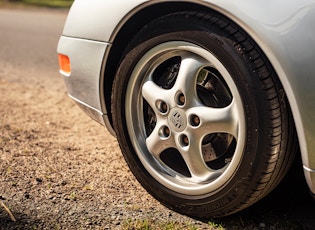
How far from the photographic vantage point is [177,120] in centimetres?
222

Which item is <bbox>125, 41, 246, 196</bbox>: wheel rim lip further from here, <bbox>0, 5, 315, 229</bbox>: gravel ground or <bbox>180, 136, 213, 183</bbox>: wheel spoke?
<bbox>0, 5, 315, 229</bbox>: gravel ground

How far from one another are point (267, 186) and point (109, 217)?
785 millimetres

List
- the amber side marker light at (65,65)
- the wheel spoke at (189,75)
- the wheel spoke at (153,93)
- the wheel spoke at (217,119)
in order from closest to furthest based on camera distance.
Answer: the wheel spoke at (217,119) → the wheel spoke at (189,75) → the wheel spoke at (153,93) → the amber side marker light at (65,65)

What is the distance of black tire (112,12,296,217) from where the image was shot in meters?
1.90

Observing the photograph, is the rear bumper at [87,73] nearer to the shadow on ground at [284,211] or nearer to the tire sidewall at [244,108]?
the tire sidewall at [244,108]

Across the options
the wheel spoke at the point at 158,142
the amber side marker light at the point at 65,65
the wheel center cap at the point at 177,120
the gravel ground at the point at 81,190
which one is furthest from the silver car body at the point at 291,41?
the amber side marker light at the point at 65,65

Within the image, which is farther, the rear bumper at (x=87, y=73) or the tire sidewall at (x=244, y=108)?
the rear bumper at (x=87, y=73)

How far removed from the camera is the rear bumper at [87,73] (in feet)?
8.20

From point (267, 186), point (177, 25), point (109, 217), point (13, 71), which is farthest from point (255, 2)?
point (13, 71)

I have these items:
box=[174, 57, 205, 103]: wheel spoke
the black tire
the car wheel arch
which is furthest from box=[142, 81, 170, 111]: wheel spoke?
the car wheel arch

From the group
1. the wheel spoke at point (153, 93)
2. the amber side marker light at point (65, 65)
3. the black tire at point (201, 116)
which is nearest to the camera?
the black tire at point (201, 116)

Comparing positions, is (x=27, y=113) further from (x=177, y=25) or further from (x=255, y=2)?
(x=255, y=2)

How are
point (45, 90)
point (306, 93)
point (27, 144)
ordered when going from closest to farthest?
1. point (306, 93)
2. point (27, 144)
3. point (45, 90)

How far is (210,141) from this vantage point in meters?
2.25
